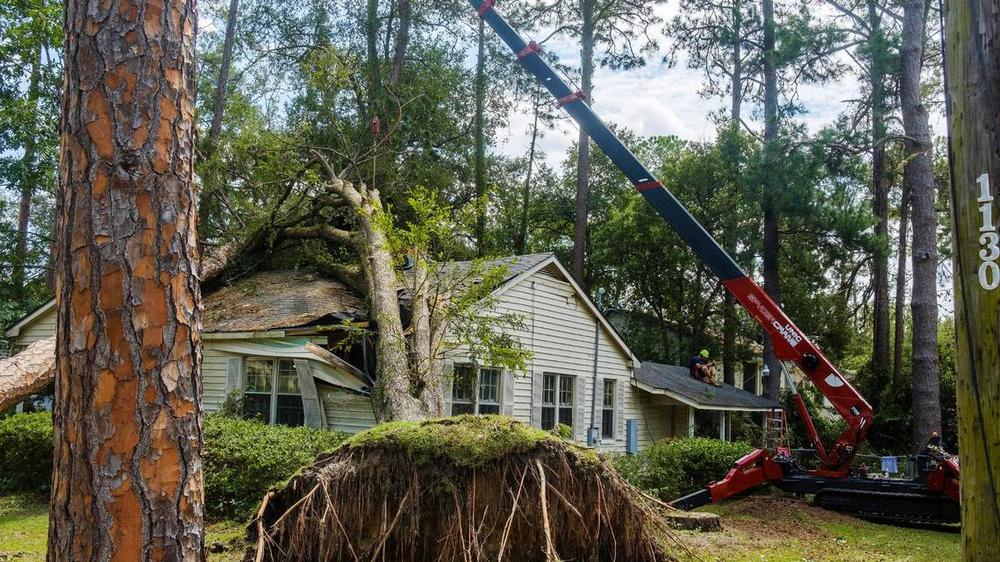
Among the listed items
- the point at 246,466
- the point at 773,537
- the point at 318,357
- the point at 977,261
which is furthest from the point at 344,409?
the point at 977,261

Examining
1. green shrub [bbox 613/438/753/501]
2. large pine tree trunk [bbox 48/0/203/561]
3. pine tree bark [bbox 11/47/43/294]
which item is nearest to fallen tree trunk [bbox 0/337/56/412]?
large pine tree trunk [bbox 48/0/203/561]

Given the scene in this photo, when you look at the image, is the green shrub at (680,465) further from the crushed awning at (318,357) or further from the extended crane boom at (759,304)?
the crushed awning at (318,357)

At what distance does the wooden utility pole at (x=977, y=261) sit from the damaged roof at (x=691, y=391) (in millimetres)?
17851

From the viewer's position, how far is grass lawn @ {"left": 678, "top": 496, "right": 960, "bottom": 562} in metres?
9.23

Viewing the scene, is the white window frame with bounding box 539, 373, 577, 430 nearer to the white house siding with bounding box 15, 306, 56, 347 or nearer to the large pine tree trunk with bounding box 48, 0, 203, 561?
the white house siding with bounding box 15, 306, 56, 347

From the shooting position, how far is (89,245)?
9.33ft

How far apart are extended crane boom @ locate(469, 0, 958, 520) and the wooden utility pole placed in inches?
372

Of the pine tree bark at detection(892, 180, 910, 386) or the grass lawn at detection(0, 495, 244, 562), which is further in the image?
the pine tree bark at detection(892, 180, 910, 386)

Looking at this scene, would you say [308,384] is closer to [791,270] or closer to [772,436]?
[772,436]

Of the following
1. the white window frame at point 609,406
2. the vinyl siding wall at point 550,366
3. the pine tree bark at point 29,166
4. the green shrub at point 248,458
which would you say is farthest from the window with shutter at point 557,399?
the pine tree bark at point 29,166

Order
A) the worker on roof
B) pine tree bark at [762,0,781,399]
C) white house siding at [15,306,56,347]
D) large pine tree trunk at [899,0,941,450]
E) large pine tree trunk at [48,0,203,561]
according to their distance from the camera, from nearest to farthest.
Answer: large pine tree trunk at [48,0,203,561] → large pine tree trunk at [899,0,941,450] → white house siding at [15,306,56,347] → pine tree bark at [762,0,781,399] → the worker on roof

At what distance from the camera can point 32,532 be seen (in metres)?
9.69

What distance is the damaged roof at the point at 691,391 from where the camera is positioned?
20172 mm

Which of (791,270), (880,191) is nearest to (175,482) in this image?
(880,191)
